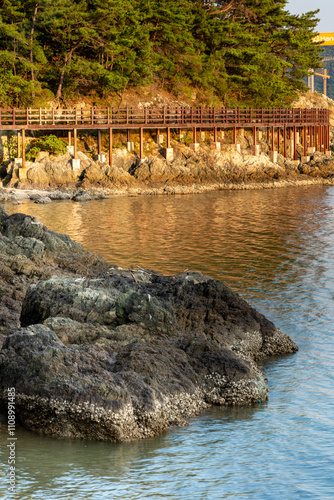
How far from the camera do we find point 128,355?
841 cm

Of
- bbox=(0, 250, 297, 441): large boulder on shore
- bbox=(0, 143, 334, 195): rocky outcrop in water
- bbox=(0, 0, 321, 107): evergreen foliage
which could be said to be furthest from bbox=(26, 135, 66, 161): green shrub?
bbox=(0, 250, 297, 441): large boulder on shore

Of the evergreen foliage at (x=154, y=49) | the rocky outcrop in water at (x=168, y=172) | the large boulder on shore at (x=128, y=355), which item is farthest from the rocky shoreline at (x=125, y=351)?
the evergreen foliage at (x=154, y=49)

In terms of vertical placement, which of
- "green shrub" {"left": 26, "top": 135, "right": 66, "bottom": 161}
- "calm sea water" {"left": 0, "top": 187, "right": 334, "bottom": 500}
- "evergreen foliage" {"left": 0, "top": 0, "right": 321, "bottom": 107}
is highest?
"evergreen foliage" {"left": 0, "top": 0, "right": 321, "bottom": 107}

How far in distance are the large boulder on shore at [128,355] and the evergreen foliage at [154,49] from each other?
98.4 feet

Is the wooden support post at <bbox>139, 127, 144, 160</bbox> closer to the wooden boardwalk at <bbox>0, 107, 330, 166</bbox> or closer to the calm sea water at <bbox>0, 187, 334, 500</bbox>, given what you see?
Answer: the wooden boardwalk at <bbox>0, 107, 330, 166</bbox>

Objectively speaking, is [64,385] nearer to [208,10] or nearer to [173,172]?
[173,172]

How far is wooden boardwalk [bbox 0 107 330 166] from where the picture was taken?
123 ft

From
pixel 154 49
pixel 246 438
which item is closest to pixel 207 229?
pixel 246 438

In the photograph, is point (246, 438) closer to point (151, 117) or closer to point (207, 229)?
point (207, 229)

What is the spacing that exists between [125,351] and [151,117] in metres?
34.5

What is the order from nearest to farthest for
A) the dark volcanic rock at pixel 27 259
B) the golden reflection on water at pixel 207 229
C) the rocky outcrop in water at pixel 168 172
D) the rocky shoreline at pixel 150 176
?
the dark volcanic rock at pixel 27 259 → the golden reflection on water at pixel 207 229 → the rocky shoreline at pixel 150 176 → the rocky outcrop in water at pixel 168 172

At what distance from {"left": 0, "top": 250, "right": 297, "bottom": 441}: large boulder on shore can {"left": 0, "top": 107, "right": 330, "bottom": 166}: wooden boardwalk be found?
2738 cm

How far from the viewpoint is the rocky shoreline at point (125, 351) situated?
7.50m

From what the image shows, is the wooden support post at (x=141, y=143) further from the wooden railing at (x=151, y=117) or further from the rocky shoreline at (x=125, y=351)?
the rocky shoreline at (x=125, y=351)
